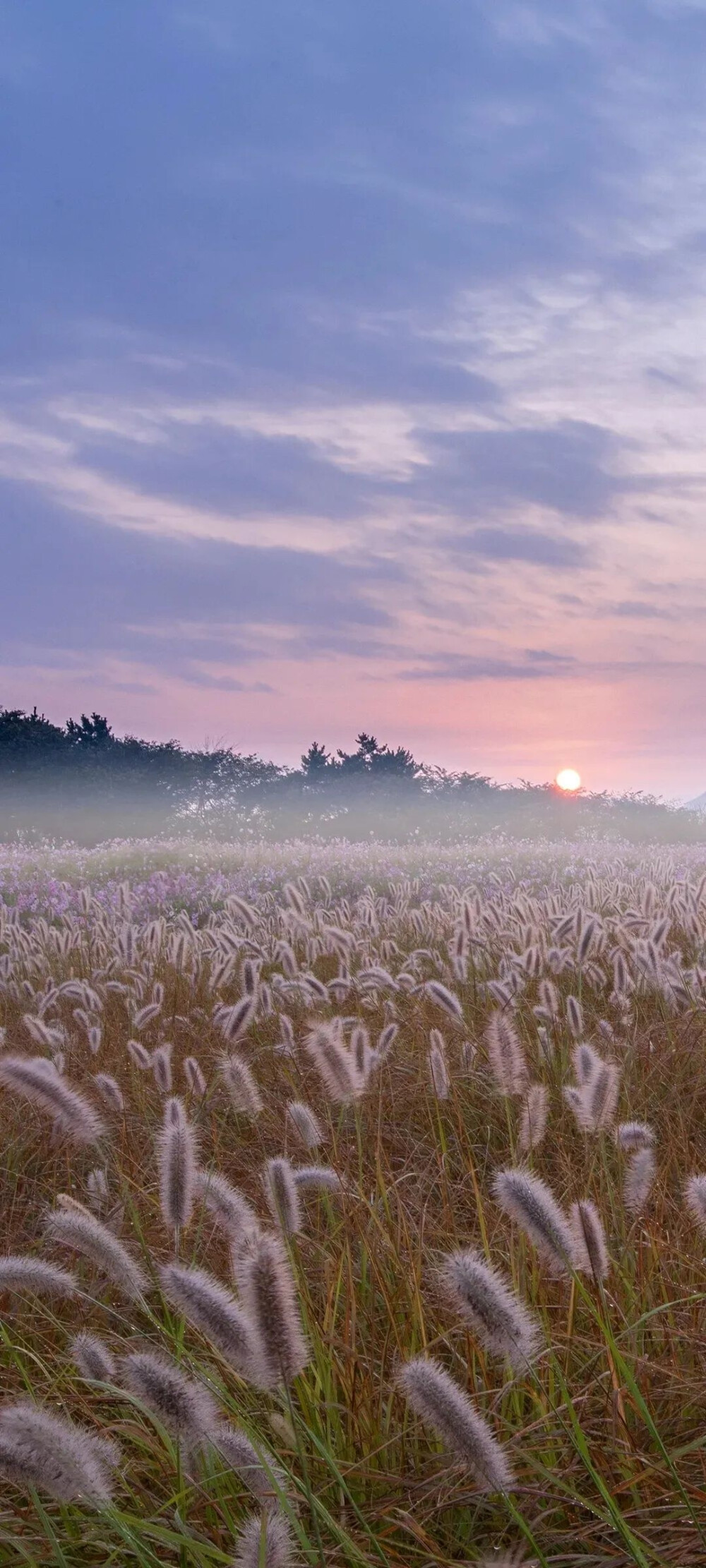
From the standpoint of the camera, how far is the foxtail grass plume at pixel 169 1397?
1407 mm

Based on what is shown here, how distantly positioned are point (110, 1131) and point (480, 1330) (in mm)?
2735

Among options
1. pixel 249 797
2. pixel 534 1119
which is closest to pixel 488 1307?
pixel 534 1119

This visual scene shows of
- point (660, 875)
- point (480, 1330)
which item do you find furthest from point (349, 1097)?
point (660, 875)

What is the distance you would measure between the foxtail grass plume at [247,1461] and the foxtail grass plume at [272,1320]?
94 millimetres

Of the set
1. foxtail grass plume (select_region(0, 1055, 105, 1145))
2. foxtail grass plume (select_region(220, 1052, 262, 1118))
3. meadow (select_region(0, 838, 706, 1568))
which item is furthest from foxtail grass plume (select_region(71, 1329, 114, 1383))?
foxtail grass plume (select_region(220, 1052, 262, 1118))

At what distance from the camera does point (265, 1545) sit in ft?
4.17

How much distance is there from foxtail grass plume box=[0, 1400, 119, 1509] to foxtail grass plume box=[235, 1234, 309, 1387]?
0.71ft

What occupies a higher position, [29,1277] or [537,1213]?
[537,1213]

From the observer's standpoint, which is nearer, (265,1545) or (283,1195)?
(265,1545)

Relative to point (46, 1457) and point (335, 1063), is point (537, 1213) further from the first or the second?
point (335, 1063)

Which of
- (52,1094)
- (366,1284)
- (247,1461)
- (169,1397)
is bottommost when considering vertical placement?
(366,1284)

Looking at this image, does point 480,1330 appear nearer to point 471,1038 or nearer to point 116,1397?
point 116,1397

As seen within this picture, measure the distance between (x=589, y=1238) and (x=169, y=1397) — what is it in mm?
643

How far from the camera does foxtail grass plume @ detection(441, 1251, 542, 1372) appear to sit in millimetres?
1454
